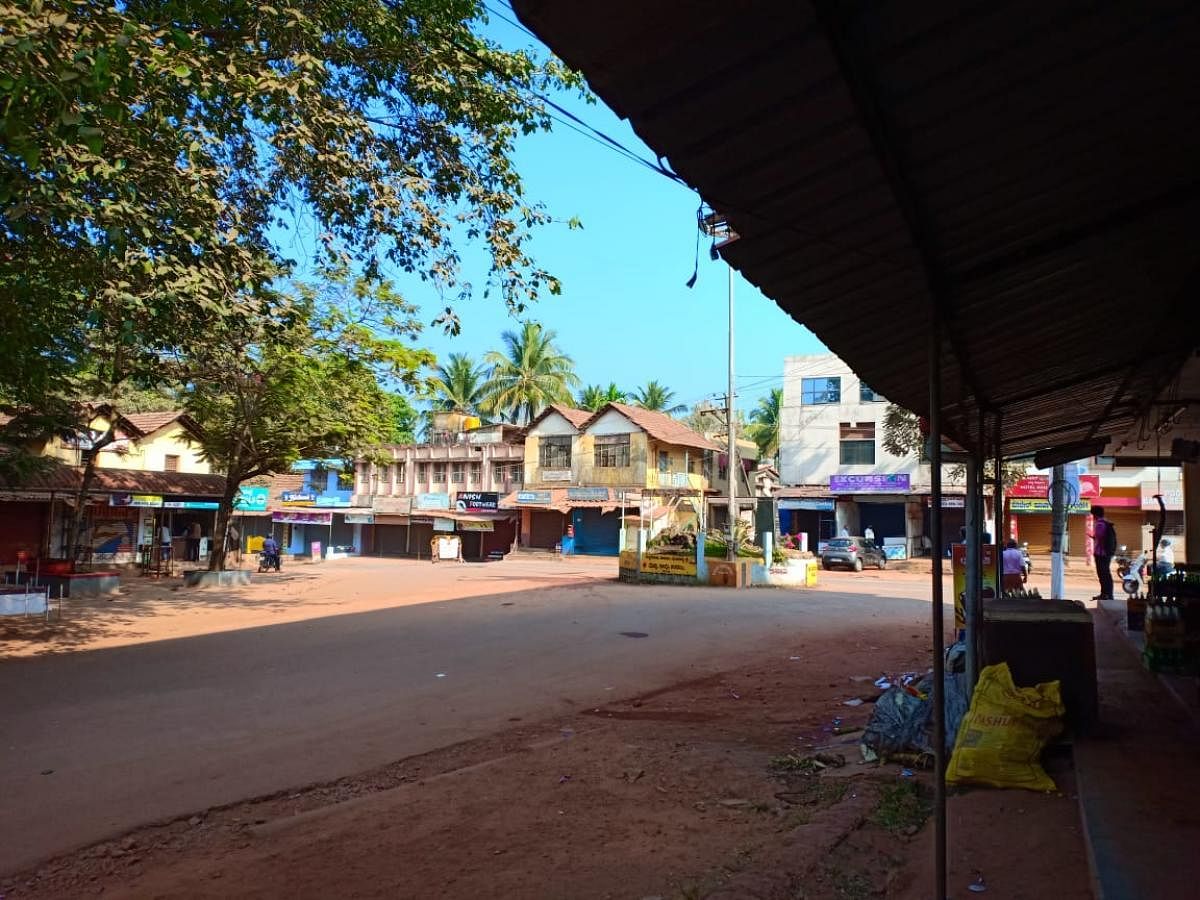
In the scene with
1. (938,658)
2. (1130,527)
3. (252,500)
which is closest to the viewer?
(938,658)

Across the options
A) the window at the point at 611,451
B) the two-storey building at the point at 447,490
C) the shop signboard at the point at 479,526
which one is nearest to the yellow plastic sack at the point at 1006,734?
the window at the point at 611,451

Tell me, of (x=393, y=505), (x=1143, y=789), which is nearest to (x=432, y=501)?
(x=393, y=505)

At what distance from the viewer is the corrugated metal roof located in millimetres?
1940

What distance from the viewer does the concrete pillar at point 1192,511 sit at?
1241 cm

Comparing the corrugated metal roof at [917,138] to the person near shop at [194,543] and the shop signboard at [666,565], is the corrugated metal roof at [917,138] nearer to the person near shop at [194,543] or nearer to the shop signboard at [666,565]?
the shop signboard at [666,565]

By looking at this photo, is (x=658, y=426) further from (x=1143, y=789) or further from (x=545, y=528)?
(x=1143, y=789)

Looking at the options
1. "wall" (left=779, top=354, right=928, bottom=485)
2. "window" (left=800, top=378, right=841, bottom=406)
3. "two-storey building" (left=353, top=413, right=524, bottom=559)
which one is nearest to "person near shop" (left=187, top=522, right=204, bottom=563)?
"two-storey building" (left=353, top=413, right=524, bottom=559)

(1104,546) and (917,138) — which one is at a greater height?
(917,138)

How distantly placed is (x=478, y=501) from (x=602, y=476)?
7.49 meters

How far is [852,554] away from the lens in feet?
111

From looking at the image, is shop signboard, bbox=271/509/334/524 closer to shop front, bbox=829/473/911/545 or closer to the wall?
the wall

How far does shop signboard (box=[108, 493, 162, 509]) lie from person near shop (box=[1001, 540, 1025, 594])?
28.4 meters

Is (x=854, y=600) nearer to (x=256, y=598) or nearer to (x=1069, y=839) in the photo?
(x=256, y=598)

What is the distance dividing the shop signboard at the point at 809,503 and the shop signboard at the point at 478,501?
16097 millimetres
